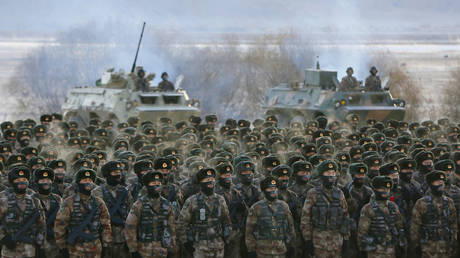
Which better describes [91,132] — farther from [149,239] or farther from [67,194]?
[149,239]

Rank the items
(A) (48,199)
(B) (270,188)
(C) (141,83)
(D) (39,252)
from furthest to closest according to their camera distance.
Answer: (C) (141,83), (A) (48,199), (D) (39,252), (B) (270,188)

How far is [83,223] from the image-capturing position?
381 inches

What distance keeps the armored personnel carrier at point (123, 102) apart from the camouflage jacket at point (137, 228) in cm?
1321

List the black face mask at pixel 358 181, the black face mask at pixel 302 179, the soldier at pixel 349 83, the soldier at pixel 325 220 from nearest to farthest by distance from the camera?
the soldier at pixel 325 220
the black face mask at pixel 358 181
the black face mask at pixel 302 179
the soldier at pixel 349 83

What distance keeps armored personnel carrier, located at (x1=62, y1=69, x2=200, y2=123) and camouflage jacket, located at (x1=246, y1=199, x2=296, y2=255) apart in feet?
43.5

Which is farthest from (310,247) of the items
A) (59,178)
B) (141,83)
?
(141,83)

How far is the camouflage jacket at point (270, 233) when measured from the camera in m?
9.88

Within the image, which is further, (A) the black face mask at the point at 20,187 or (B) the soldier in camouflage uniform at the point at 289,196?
(B) the soldier in camouflage uniform at the point at 289,196

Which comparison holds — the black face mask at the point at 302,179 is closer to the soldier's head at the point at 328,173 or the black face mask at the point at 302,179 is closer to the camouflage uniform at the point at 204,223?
the soldier's head at the point at 328,173

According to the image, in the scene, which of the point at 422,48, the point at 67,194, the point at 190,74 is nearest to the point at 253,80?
the point at 190,74

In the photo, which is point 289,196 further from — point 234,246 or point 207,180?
point 207,180

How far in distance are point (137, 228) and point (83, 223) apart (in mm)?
629

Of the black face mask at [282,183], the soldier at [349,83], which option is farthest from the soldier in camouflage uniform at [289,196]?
the soldier at [349,83]

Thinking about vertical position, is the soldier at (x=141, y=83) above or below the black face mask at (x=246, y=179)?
above
